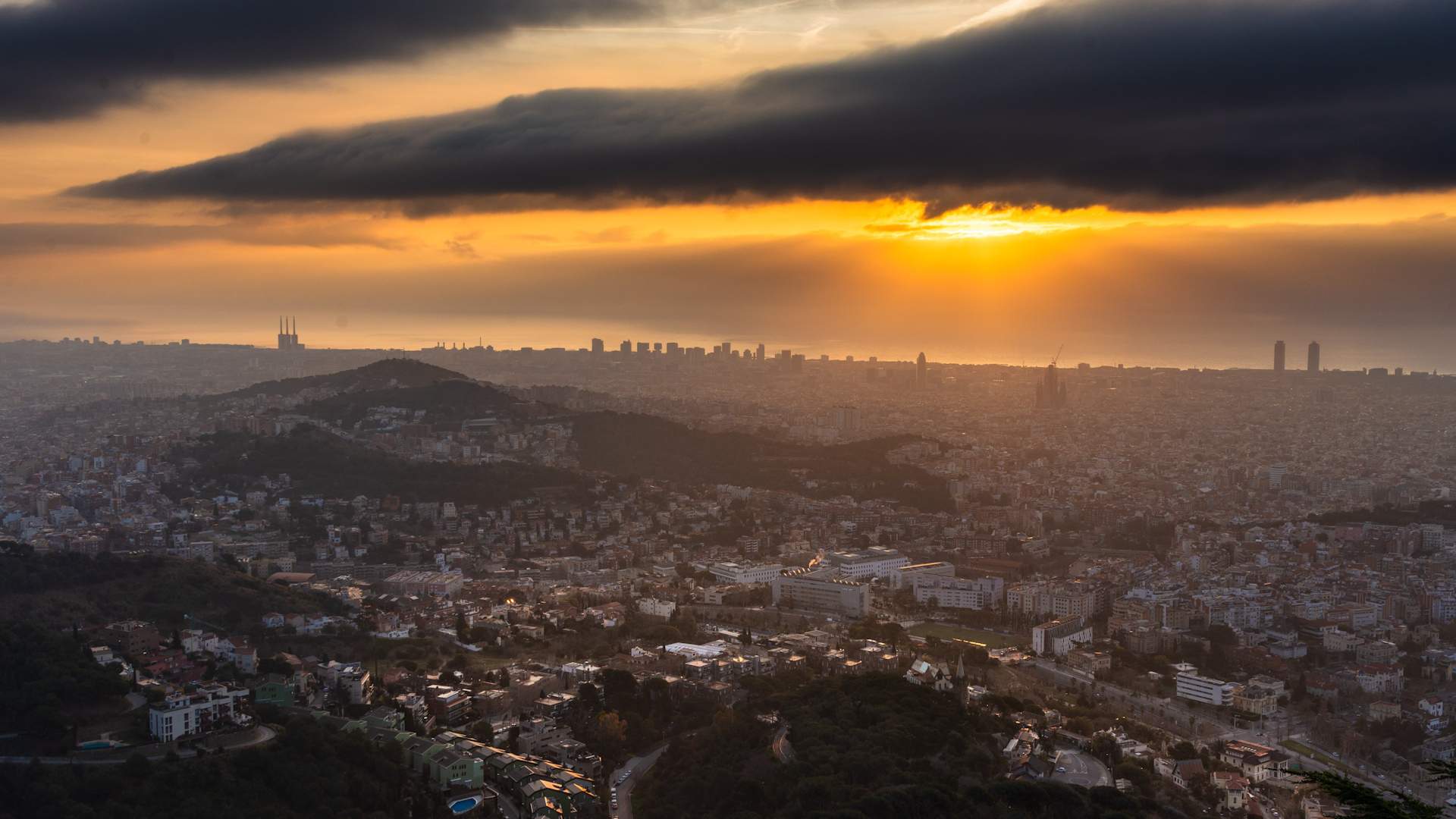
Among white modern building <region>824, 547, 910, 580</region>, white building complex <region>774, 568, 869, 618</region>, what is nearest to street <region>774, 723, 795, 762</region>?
white building complex <region>774, 568, 869, 618</region>

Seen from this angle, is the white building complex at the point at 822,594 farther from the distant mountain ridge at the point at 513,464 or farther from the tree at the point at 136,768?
the tree at the point at 136,768

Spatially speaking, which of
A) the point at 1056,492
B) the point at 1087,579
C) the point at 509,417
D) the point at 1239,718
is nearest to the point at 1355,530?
the point at 1087,579

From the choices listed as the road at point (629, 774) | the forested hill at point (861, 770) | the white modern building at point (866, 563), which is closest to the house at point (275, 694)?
the road at point (629, 774)

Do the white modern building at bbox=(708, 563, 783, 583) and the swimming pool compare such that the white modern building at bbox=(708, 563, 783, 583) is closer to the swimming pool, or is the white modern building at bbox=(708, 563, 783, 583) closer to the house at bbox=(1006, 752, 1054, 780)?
the house at bbox=(1006, 752, 1054, 780)

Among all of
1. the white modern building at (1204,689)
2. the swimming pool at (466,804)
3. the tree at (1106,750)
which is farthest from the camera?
the white modern building at (1204,689)

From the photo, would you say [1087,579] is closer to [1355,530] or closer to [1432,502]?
[1355,530]

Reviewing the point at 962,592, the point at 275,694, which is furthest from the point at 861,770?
the point at 962,592

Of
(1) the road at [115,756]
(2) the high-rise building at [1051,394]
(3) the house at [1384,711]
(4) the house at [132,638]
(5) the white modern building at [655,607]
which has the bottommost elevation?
(3) the house at [1384,711]
